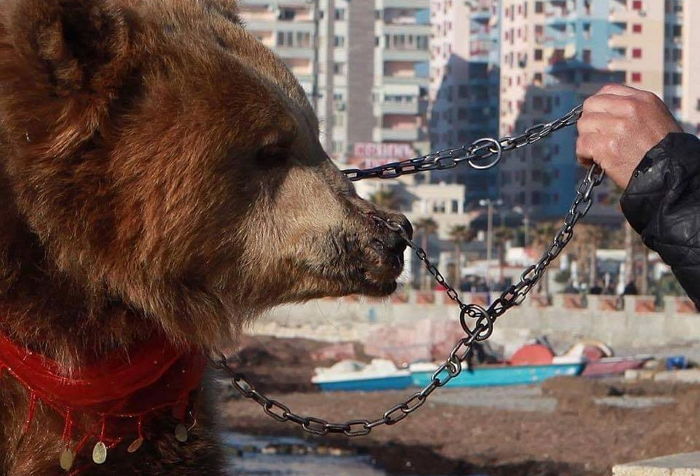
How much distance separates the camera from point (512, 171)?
117 m

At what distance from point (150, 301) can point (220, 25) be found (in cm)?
81

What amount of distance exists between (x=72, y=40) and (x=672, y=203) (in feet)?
4.50

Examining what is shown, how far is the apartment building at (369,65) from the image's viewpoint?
4577 inches

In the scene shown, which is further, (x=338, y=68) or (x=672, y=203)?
(x=338, y=68)

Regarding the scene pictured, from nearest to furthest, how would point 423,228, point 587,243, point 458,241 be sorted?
point 587,243 < point 458,241 < point 423,228

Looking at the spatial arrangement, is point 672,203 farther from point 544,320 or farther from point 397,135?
point 397,135

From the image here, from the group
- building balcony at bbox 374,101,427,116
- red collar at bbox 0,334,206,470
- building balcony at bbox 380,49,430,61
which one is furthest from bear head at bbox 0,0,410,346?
building balcony at bbox 380,49,430,61

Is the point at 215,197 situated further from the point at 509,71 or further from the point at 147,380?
the point at 509,71

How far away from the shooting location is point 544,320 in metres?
50.6

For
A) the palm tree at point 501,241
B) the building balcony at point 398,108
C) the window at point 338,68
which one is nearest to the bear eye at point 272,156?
the palm tree at point 501,241

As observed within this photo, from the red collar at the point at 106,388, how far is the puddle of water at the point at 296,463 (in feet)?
48.7

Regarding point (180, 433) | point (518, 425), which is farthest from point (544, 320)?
point (180, 433)

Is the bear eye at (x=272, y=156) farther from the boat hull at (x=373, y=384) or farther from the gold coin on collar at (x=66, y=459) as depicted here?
the boat hull at (x=373, y=384)

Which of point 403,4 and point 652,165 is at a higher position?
point 403,4
